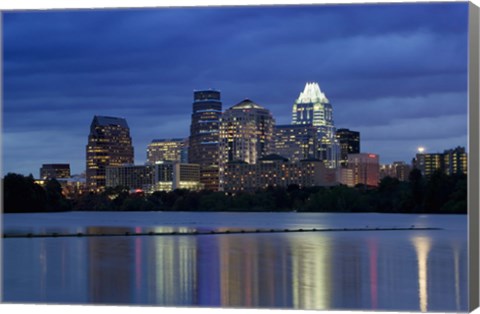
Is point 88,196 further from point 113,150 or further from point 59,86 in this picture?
point 59,86

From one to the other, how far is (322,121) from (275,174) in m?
4.57

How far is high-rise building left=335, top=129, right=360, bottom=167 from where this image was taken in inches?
2320

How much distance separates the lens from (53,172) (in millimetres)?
51656

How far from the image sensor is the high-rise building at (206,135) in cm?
6258

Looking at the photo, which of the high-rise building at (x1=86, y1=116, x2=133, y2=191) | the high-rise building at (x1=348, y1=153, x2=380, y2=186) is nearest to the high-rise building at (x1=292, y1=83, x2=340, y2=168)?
the high-rise building at (x1=348, y1=153, x2=380, y2=186)

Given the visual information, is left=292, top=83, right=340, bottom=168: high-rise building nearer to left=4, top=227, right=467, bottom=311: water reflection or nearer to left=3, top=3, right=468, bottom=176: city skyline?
left=3, top=3, right=468, bottom=176: city skyline

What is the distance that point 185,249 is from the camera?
14883 mm

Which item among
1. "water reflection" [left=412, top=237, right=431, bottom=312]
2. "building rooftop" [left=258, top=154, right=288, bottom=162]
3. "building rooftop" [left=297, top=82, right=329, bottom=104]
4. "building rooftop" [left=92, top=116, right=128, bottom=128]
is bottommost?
"water reflection" [left=412, top=237, right=431, bottom=312]

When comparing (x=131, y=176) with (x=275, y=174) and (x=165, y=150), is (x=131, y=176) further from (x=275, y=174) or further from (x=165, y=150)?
(x=275, y=174)

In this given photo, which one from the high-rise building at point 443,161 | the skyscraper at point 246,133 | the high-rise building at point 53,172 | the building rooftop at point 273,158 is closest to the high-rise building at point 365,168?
the high-rise building at point 443,161

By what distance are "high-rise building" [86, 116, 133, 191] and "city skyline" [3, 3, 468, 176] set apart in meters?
0.84

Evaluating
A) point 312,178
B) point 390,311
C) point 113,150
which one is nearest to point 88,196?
point 113,150

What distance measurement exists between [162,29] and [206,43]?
4724 mm

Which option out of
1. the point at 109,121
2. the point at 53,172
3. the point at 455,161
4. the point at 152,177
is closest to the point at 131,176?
the point at 152,177
